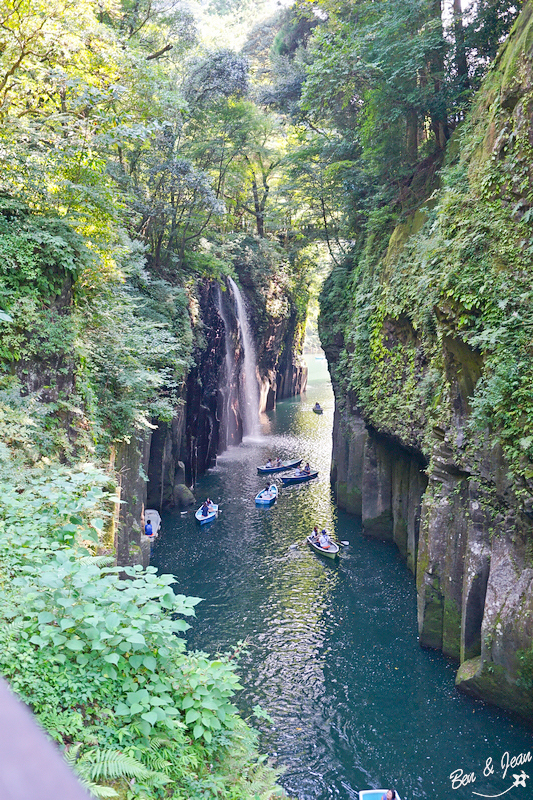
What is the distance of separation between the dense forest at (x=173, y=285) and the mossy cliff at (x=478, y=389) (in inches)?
2.9

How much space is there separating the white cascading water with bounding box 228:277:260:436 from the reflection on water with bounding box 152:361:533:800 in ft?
52.0

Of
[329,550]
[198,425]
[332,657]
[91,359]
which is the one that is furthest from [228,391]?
[332,657]

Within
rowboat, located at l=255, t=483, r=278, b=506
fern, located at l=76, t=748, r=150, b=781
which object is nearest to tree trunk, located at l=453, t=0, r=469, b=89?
rowboat, located at l=255, t=483, r=278, b=506

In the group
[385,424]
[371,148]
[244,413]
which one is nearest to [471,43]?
[371,148]

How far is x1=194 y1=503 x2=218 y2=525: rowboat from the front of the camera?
67.9 feet

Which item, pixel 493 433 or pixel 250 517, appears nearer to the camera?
pixel 493 433

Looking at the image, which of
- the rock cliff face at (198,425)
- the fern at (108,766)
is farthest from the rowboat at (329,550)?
the fern at (108,766)

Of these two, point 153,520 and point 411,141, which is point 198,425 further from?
point 411,141

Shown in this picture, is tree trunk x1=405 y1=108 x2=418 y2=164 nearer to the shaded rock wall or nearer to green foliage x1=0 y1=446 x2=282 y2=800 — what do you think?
the shaded rock wall

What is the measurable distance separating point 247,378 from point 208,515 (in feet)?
61.2

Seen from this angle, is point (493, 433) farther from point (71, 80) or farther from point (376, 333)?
point (71, 80)

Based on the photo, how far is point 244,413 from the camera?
125 feet

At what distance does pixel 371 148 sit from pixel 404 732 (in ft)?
60.5

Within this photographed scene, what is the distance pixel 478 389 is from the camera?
10.7 meters
